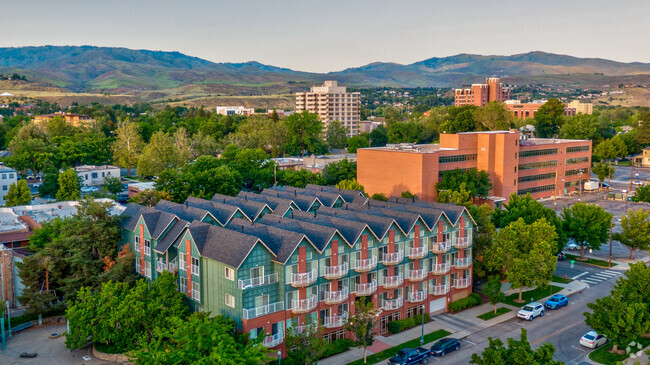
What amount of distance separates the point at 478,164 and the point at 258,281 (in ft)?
206

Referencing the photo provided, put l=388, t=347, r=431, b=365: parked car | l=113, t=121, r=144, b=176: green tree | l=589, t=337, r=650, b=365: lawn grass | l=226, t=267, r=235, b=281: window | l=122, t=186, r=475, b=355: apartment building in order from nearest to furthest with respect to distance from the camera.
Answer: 1. l=226, t=267, r=235, b=281: window
2. l=388, t=347, r=431, b=365: parked car
3. l=122, t=186, r=475, b=355: apartment building
4. l=589, t=337, r=650, b=365: lawn grass
5. l=113, t=121, r=144, b=176: green tree

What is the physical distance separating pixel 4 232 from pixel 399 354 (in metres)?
44.4

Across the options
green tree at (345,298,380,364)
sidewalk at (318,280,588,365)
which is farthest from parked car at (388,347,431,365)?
sidewalk at (318,280,588,365)

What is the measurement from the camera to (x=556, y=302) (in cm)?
4919

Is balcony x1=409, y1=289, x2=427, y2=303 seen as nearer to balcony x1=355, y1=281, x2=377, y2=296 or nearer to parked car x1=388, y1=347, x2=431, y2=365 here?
balcony x1=355, y1=281, x2=377, y2=296

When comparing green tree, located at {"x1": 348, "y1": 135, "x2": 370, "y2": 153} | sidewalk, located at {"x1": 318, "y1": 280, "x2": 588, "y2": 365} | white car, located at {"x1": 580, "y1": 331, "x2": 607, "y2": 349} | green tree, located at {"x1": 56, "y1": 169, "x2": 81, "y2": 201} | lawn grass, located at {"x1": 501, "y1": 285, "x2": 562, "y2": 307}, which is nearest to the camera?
sidewalk, located at {"x1": 318, "y1": 280, "x2": 588, "y2": 365}

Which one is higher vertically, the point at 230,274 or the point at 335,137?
the point at 335,137

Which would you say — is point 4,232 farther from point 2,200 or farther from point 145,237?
point 2,200

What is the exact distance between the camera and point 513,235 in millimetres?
50375

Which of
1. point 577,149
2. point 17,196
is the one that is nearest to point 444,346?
point 17,196

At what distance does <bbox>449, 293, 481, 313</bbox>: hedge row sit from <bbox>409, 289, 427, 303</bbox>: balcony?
343 centimetres

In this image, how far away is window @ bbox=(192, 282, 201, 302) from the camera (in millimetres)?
40878

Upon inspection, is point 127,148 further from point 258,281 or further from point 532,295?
point 532,295

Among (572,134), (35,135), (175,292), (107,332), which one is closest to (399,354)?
(175,292)
